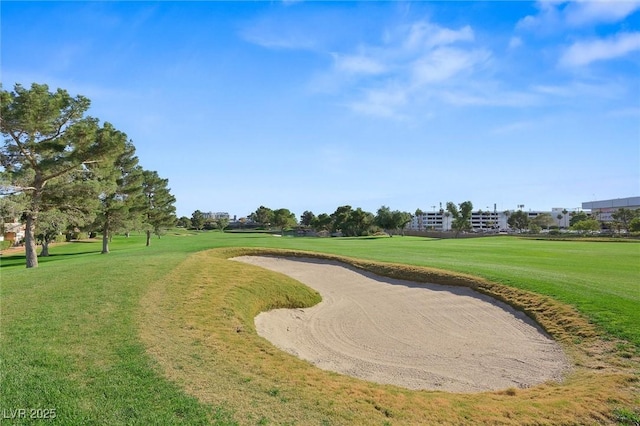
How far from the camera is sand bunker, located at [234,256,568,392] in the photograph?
9.62 metres

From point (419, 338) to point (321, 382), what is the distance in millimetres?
6428

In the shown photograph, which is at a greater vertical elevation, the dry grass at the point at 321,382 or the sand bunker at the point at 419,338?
the dry grass at the point at 321,382

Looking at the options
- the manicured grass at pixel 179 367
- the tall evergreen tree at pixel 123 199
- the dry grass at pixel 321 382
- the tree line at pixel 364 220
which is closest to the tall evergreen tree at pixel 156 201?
the tall evergreen tree at pixel 123 199

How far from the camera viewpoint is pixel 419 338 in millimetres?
12781

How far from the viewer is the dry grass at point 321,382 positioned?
613cm

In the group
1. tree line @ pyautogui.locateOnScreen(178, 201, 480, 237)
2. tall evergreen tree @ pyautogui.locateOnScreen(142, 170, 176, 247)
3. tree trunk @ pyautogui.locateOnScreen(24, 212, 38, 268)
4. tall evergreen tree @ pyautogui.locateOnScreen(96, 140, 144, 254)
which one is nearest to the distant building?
tree line @ pyautogui.locateOnScreen(178, 201, 480, 237)

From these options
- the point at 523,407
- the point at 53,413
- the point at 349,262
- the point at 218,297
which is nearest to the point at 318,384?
the point at 523,407

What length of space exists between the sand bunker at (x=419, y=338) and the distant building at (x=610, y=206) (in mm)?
184076

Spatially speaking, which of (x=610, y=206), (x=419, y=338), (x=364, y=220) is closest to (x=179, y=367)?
(x=419, y=338)

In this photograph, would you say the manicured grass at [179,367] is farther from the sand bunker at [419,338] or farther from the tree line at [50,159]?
the tree line at [50,159]

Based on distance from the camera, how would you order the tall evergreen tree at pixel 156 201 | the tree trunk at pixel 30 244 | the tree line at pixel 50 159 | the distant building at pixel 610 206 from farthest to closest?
the distant building at pixel 610 206 → the tall evergreen tree at pixel 156 201 → the tree trunk at pixel 30 244 → the tree line at pixel 50 159

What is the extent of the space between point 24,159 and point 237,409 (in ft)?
79.8

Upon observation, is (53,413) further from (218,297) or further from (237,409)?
(218,297)

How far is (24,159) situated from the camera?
74.2ft
